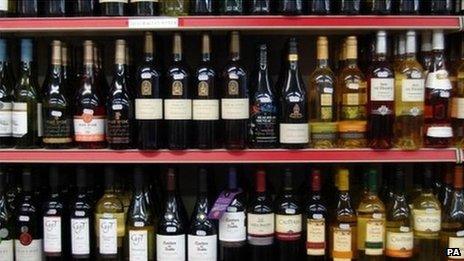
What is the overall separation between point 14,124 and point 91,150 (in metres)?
0.29

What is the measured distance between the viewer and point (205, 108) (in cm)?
163

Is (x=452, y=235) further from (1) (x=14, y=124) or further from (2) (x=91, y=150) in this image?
(1) (x=14, y=124)

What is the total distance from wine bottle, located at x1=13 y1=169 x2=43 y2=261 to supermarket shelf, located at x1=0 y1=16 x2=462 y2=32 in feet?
1.69

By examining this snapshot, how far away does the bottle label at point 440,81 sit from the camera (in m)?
1.68

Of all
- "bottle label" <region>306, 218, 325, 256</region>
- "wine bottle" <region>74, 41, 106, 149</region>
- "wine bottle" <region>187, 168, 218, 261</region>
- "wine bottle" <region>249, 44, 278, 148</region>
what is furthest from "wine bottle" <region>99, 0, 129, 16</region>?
"bottle label" <region>306, 218, 325, 256</region>

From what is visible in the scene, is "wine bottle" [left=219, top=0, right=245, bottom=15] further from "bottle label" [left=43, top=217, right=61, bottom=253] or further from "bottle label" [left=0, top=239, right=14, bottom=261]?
"bottle label" [left=0, top=239, right=14, bottom=261]

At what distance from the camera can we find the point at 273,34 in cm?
198

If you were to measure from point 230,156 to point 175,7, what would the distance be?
1.71 feet

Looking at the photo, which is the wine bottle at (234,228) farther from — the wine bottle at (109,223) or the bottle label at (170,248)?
the wine bottle at (109,223)

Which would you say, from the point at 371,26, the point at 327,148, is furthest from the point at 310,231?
the point at 371,26

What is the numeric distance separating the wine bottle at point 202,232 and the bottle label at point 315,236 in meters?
0.31

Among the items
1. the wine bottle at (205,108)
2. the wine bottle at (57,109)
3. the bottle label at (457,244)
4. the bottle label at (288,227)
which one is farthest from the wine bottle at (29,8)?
the bottle label at (457,244)

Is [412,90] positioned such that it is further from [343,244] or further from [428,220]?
[343,244]

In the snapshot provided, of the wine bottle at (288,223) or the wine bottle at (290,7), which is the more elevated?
the wine bottle at (290,7)
